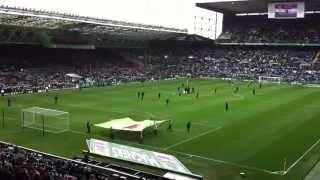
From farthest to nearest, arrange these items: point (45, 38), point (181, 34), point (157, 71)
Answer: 1. point (181, 34)
2. point (157, 71)
3. point (45, 38)

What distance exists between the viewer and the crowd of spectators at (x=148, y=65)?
76.1 meters

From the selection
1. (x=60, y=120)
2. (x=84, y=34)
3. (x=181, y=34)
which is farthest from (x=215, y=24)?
(x=60, y=120)

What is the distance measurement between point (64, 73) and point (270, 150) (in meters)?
58.7

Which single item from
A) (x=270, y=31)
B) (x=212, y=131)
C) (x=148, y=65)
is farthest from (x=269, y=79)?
(x=212, y=131)

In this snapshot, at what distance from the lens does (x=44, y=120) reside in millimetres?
37781

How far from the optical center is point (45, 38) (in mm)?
81375

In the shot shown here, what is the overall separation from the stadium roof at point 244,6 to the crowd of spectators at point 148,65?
10278 millimetres

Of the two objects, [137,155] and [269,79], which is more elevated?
[269,79]

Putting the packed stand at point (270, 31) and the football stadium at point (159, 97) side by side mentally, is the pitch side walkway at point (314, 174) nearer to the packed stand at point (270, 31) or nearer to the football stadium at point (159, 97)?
the football stadium at point (159, 97)

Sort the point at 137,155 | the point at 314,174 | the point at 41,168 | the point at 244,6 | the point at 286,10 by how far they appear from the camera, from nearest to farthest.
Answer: the point at 41,168 → the point at 314,174 → the point at 137,155 → the point at 286,10 → the point at 244,6

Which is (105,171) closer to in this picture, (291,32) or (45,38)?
(45,38)

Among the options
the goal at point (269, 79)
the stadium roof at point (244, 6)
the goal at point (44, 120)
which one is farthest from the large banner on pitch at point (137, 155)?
the stadium roof at point (244, 6)

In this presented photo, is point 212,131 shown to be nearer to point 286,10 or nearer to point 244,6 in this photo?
point 286,10

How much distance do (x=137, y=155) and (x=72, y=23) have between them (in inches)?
2115
